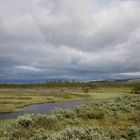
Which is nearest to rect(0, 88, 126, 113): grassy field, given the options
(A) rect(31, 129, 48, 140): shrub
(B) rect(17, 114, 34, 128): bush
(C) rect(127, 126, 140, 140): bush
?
(B) rect(17, 114, 34, 128): bush

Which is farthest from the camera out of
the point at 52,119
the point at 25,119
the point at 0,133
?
the point at 52,119

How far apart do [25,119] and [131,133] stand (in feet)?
21.6

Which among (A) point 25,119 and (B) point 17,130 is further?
(A) point 25,119

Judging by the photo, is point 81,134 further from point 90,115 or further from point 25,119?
point 90,115

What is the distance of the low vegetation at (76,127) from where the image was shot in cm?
1309

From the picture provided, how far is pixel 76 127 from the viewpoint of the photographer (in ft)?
48.9

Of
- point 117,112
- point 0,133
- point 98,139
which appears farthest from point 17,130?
point 117,112

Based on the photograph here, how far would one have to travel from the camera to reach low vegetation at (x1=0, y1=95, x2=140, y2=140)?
13.1m

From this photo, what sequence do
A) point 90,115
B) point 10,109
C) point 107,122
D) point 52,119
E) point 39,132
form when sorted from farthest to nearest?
point 10,109 < point 90,115 < point 107,122 < point 52,119 < point 39,132

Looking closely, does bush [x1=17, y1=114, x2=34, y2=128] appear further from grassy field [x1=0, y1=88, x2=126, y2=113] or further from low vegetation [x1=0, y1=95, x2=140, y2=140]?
grassy field [x1=0, y1=88, x2=126, y2=113]

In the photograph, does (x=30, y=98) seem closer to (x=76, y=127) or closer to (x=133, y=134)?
(x=76, y=127)

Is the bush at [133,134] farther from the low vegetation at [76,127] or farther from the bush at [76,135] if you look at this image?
the bush at [76,135]

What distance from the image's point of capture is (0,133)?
15984mm

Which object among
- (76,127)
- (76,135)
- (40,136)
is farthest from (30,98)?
(76,135)
